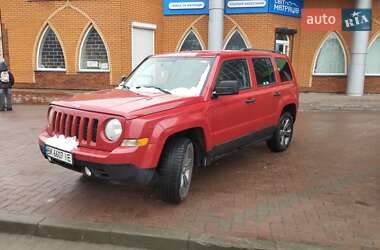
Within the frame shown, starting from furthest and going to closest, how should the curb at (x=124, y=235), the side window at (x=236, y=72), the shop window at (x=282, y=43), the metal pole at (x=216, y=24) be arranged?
the shop window at (x=282, y=43)
the metal pole at (x=216, y=24)
the side window at (x=236, y=72)
the curb at (x=124, y=235)

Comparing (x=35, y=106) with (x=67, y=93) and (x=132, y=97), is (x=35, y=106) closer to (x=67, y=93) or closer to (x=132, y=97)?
(x=67, y=93)

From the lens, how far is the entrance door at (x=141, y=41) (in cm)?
1445

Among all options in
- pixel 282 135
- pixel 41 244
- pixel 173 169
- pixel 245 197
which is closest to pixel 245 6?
pixel 282 135

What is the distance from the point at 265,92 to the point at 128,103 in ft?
8.73

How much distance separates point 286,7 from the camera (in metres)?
14.8

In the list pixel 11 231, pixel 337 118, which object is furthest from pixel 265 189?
pixel 337 118

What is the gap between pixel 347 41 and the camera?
15.4 metres

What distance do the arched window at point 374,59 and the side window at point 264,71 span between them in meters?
10.6

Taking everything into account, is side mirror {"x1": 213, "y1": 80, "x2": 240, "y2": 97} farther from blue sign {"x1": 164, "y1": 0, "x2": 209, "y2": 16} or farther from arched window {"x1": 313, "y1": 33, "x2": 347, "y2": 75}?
Answer: arched window {"x1": 313, "y1": 33, "x2": 347, "y2": 75}

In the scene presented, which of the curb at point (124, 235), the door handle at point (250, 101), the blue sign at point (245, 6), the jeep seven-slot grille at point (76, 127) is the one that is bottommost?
the curb at point (124, 235)

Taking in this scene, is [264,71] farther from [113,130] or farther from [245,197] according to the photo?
[113,130]

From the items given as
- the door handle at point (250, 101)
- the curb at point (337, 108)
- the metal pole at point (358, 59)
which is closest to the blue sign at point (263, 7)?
the metal pole at point (358, 59)

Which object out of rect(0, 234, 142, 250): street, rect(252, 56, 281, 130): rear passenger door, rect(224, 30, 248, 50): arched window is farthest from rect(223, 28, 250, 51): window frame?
rect(0, 234, 142, 250): street

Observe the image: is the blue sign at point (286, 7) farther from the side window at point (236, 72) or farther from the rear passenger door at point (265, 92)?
the side window at point (236, 72)
